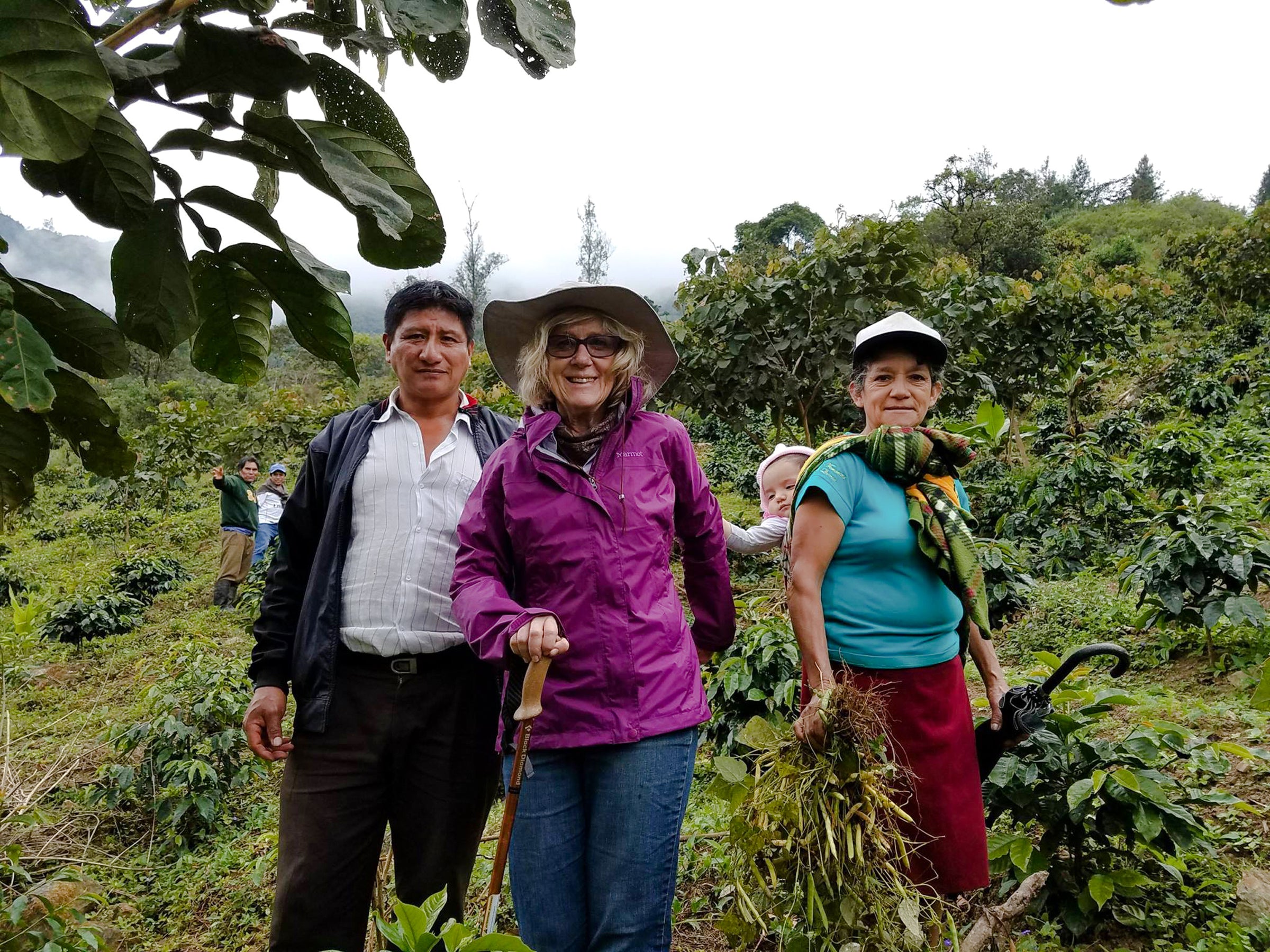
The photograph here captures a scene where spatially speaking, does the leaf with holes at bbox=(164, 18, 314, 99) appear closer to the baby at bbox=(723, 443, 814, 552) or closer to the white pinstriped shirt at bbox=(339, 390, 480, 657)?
the white pinstriped shirt at bbox=(339, 390, 480, 657)

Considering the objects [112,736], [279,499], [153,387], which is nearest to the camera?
[112,736]

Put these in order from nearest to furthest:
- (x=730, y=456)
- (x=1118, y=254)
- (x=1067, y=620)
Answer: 1. (x=1067, y=620)
2. (x=730, y=456)
3. (x=1118, y=254)

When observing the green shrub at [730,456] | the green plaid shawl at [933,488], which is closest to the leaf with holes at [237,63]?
the green plaid shawl at [933,488]

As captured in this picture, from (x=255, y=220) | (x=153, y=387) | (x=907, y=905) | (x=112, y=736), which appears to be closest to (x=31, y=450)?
(x=255, y=220)

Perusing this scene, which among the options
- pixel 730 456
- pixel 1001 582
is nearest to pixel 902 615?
pixel 1001 582

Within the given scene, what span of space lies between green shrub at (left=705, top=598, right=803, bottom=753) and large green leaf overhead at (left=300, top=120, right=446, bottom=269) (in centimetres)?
241

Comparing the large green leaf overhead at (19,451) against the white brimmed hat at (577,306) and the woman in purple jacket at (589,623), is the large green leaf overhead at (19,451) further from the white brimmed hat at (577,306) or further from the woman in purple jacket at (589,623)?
the white brimmed hat at (577,306)

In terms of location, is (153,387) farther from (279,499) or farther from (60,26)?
(60,26)

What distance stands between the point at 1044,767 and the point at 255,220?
216cm

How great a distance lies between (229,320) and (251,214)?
0.48 feet

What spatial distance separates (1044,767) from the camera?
2021mm

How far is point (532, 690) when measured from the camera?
1.24 meters

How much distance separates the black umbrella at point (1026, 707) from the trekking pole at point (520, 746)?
0.99 metres

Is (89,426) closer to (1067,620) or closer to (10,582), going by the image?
(1067,620)
